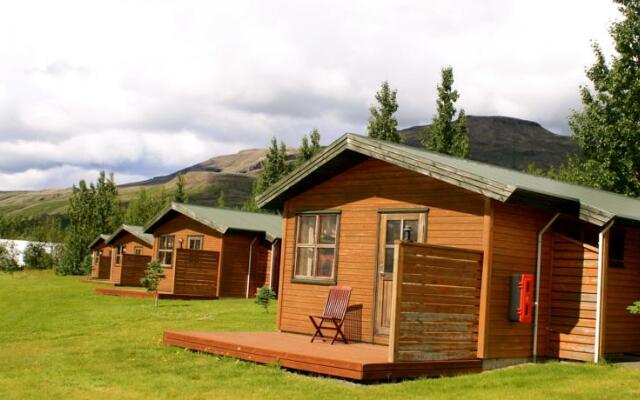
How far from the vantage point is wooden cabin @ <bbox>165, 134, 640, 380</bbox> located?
1055 cm

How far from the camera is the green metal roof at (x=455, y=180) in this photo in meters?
11.3

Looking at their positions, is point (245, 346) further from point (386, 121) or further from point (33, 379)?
point (386, 121)

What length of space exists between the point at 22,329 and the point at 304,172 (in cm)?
814

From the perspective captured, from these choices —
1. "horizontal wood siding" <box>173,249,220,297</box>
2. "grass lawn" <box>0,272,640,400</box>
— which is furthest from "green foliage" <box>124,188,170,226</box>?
"grass lawn" <box>0,272,640,400</box>

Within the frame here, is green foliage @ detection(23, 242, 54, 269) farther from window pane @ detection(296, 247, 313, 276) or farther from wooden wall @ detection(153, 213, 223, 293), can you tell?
window pane @ detection(296, 247, 313, 276)

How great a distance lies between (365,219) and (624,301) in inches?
195

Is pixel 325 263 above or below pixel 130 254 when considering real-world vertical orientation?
above

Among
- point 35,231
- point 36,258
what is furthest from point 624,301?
point 35,231

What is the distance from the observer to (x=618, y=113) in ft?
89.5

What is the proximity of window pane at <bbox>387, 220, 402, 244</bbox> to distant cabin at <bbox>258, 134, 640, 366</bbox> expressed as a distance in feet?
0.08

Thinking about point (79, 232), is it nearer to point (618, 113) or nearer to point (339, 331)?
point (618, 113)

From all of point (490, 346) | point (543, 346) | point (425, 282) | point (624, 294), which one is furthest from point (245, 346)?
point (624, 294)

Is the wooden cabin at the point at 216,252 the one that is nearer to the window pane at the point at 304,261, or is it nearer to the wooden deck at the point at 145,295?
the wooden deck at the point at 145,295

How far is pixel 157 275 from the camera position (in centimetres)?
2312
